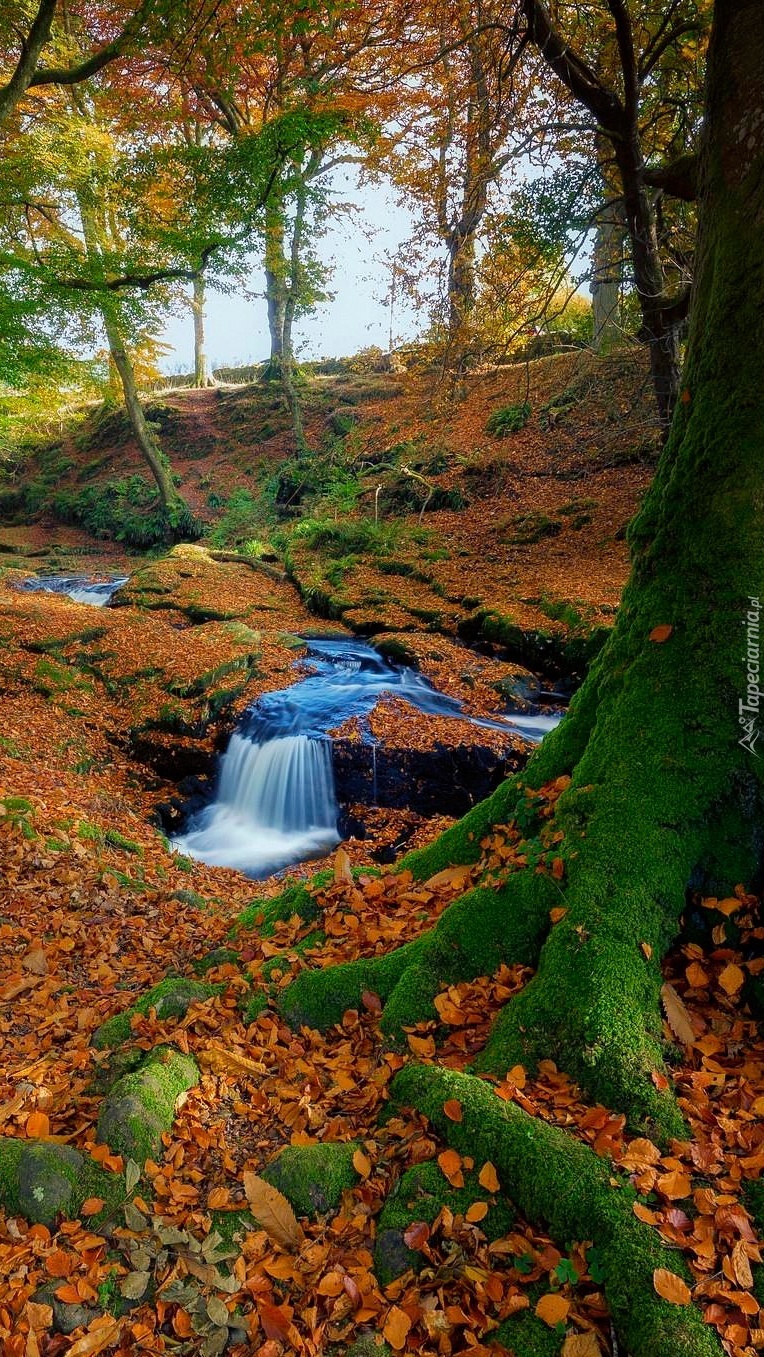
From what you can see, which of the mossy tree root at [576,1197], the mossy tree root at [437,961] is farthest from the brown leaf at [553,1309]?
the mossy tree root at [437,961]

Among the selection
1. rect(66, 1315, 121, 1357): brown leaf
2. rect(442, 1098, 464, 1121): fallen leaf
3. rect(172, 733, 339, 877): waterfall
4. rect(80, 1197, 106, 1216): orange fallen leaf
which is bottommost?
rect(172, 733, 339, 877): waterfall

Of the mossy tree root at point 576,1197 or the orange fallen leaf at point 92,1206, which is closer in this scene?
the mossy tree root at point 576,1197

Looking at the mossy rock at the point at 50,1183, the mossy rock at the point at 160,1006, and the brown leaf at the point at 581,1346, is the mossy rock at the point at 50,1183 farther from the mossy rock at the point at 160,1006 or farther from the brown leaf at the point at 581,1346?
the brown leaf at the point at 581,1346

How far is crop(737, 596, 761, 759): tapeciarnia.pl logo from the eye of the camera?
2820 millimetres

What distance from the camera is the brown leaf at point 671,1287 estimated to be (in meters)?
1.68

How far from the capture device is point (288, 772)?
8.73 metres

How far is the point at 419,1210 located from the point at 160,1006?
5.63 ft

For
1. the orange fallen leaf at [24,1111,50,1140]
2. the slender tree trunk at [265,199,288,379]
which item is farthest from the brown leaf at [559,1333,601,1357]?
the slender tree trunk at [265,199,288,379]

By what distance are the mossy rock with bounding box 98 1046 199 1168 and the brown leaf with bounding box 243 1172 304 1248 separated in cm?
47

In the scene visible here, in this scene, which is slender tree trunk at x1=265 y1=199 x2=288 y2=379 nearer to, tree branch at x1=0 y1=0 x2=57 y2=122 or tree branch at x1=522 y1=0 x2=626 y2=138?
tree branch at x1=0 y1=0 x2=57 y2=122

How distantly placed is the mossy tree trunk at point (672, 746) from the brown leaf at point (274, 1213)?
811mm

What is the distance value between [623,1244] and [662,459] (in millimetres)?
3213

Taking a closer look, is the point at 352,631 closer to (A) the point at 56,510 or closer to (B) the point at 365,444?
(B) the point at 365,444

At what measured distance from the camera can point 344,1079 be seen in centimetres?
275
